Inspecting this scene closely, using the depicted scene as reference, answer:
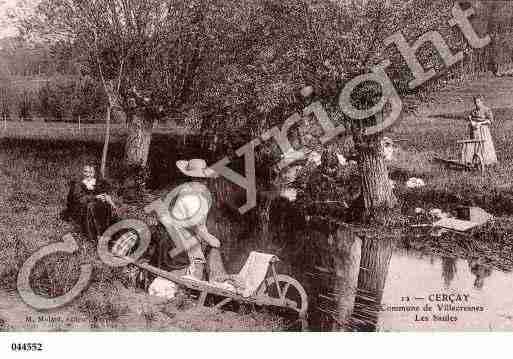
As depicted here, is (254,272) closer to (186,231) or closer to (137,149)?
(186,231)

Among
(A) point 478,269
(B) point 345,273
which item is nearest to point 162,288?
(B) point 345,273

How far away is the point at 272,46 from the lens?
5.75 metres

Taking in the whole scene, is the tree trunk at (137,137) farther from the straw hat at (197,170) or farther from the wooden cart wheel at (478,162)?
the wooden cart wheel at (478,162)

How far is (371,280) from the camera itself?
18.6 ft

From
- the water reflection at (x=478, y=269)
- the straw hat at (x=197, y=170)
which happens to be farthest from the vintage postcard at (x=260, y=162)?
the straw hat at (x=197, y=170)

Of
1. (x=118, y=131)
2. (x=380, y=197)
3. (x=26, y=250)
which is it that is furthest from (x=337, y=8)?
(x=26, y=250)

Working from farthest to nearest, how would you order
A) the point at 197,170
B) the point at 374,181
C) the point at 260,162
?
the point at 260,162
the point at 374,181
the point at 197,170

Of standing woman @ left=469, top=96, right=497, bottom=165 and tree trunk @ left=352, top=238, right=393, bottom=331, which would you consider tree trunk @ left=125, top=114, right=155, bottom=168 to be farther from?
standing woman @ left=469, top=96, right=497, bottom=165

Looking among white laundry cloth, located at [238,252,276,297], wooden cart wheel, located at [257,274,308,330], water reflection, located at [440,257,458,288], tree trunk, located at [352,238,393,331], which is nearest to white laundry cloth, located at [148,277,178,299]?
white laundry cloth, located at [238,252,276,297]

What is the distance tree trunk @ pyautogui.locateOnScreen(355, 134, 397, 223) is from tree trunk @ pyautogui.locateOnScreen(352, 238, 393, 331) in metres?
0.29
